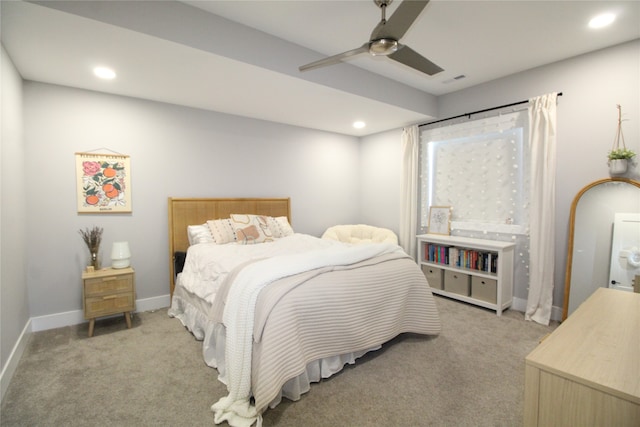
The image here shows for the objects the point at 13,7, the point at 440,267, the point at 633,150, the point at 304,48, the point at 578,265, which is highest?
the point at 304,48

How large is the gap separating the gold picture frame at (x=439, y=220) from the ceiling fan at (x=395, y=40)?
2.23 metres

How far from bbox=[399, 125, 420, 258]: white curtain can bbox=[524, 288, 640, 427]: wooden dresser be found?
319 cm

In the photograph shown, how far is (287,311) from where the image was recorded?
183 centimetres

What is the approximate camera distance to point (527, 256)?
3270 millimetres

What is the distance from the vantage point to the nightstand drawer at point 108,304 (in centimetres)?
264

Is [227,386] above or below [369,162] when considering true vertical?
below

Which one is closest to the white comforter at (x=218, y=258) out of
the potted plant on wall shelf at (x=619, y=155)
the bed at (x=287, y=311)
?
the bed at (x=287, y=311)

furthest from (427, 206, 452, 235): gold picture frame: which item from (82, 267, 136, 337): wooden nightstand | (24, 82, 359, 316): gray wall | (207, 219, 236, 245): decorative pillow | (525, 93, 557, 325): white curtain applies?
(82, 267, 136, 337): wooden nightstand

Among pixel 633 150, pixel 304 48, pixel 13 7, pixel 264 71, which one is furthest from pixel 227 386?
pixel 633 150

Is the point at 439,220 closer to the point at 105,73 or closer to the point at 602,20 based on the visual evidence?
the point at 602,20

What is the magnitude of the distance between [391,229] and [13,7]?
440 cm

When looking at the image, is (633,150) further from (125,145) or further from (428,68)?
(125,145)

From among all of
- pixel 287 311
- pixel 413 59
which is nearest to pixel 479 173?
pixel 413 59

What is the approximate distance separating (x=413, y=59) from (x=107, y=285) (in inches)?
125
